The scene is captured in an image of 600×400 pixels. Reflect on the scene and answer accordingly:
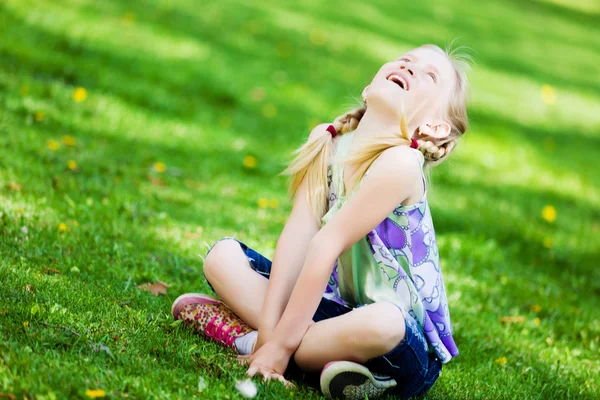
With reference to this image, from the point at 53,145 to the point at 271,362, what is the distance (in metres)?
2.67

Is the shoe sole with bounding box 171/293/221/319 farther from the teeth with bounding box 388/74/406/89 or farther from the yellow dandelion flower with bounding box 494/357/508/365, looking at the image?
the yellow dandelion flower with bounding box 494/357/508/365

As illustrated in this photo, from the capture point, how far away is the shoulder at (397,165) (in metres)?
2.53

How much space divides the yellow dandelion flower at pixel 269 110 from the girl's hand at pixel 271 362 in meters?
4.14

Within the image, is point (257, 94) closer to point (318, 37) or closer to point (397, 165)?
point (318, 37)

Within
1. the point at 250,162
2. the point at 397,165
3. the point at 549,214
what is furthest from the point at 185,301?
the point at 549,214

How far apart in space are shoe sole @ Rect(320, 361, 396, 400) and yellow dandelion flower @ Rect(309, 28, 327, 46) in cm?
676

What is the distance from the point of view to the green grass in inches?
99.5

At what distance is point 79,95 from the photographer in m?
5.50

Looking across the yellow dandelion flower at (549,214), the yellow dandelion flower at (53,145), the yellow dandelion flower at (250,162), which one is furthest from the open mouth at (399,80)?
the yellow dandelion flower at (549,214)

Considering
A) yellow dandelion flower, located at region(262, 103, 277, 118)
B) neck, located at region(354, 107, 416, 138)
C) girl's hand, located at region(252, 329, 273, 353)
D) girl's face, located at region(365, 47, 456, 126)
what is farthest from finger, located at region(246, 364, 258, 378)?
yellow dandelion flower, located at region(262, 103, 277, 118)

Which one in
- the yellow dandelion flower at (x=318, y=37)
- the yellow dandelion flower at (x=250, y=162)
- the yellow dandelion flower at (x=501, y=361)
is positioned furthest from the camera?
the yellow dandelion flower at (x=318, y=37)

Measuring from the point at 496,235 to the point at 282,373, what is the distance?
2.87 meters

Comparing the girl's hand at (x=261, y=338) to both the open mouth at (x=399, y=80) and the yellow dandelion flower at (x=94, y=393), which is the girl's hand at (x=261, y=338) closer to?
the yellow dandelion flower at (x=94, y=393)

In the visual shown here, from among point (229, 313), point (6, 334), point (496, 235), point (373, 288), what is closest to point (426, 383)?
point (373, 288)
